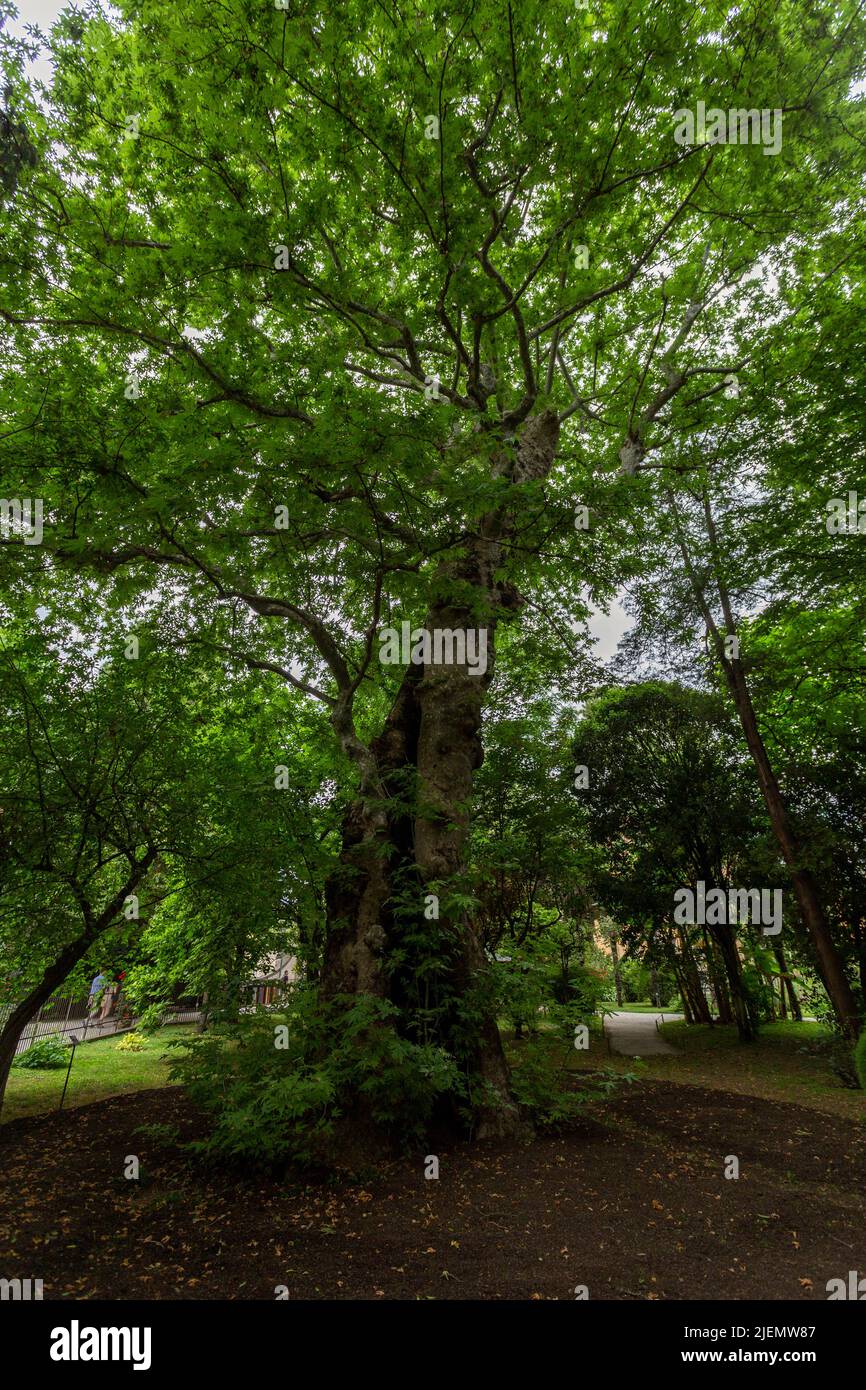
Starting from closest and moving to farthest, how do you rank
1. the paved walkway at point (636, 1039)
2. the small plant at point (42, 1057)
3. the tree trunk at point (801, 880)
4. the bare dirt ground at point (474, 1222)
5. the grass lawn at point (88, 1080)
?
the bare dirt ground at point (474, 1222) < the grass lawn at point (88, 1080) < the tree trunk at point (801, 880) < the small plant at point (42, 1057) < the paved walkway at point (636, 1039)

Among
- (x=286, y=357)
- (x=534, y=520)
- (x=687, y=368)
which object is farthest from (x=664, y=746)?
(x=286, y=357)

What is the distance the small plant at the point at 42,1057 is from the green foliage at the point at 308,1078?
31.0ft

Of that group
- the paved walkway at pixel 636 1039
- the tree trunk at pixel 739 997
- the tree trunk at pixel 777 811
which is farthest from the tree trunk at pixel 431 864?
the tree trunk at pixel 739 997

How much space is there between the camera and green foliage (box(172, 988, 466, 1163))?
14.4 ft

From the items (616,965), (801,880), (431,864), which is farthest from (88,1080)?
(616,965)

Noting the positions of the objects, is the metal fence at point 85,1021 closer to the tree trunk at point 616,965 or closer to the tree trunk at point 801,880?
the tree trunk at point 616,965

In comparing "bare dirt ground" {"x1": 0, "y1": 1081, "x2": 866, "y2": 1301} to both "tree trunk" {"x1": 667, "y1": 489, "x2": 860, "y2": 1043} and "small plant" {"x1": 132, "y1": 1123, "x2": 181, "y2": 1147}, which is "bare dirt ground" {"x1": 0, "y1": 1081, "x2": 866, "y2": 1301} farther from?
"tree trunk" {"x1": 667, "y1": 489, "x2": 860, "y2": 1043}

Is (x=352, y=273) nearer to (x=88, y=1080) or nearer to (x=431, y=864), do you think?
(x=431, y=864)

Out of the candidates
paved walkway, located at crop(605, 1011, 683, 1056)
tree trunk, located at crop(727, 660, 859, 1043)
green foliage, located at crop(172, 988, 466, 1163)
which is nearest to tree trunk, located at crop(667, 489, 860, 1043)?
tree trunk, located at crop(727, 660, 859, 1043)

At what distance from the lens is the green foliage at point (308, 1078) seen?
4.38m

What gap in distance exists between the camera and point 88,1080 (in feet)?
33.7

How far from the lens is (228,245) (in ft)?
17.6

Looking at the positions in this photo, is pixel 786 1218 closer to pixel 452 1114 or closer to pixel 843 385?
pixel 452 1114

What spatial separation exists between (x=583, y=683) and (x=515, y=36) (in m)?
6.57
